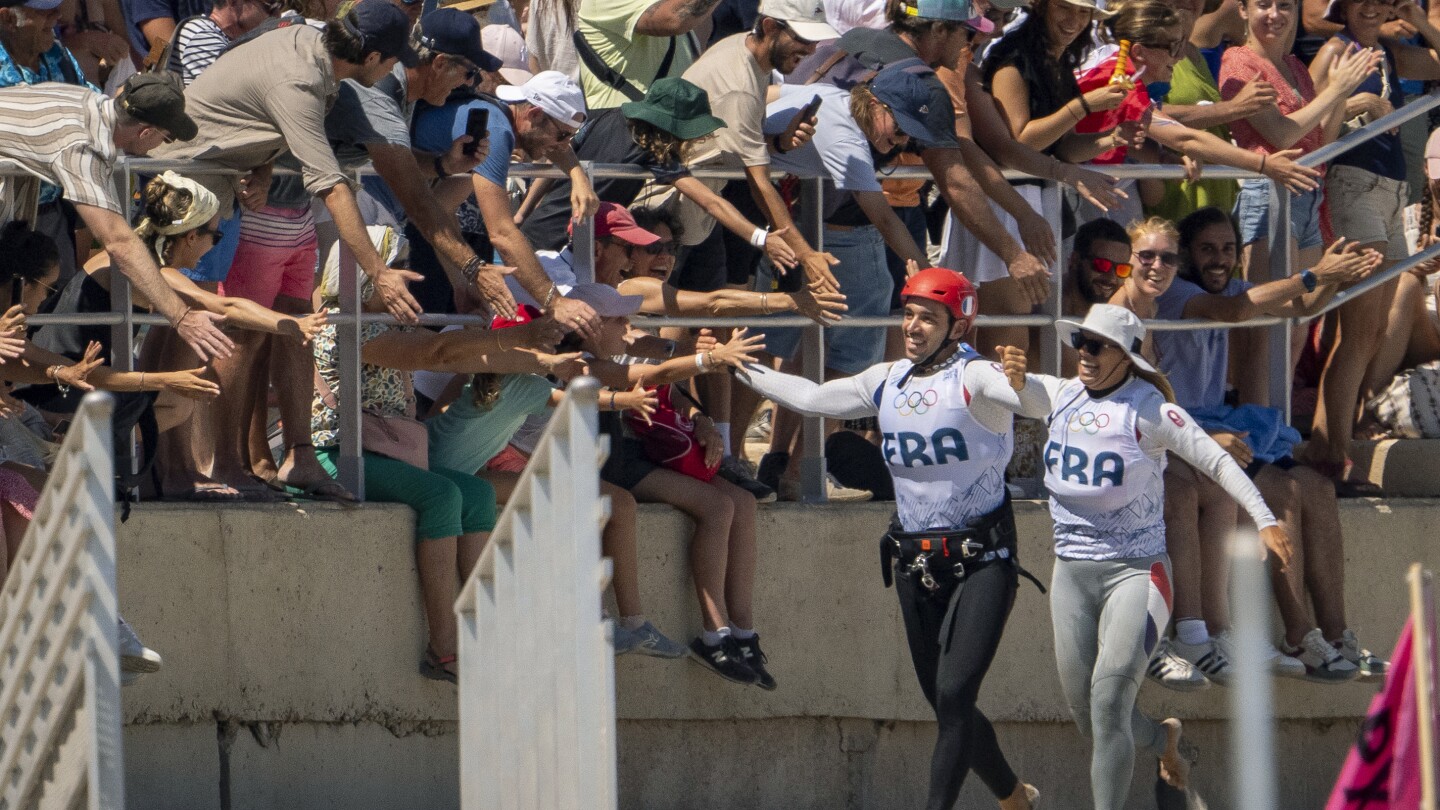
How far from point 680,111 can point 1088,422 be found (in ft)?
6.02

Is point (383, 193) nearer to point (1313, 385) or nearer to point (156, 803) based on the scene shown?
point (156, 803)

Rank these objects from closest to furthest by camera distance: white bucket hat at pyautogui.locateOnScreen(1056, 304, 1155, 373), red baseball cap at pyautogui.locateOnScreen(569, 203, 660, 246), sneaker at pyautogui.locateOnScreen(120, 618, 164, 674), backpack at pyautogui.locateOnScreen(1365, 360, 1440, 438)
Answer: sneaker at pyautogui.locateOnScreen(120, 618, 164, 674) → white bucket hat at pyautogui.locateOnScreen(1056, 304, 1155, 373) → red baseball cap at pyautogui.locateOnScreen(569, 203, 660, 246) → backpack at pyautogui.locateOnScreen(1365, 360, 1440, 438)

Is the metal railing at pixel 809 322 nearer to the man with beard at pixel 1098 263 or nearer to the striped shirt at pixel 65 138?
the man with beard at pixel 1098 263

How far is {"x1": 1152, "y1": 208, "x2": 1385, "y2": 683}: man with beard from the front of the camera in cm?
873

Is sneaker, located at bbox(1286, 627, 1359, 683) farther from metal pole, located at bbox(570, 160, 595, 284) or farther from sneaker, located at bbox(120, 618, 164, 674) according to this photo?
sneaker, located at bbox(120, 618, 164, 674)

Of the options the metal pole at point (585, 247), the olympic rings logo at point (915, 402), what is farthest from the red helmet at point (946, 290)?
the metal pole at point (585, 247)

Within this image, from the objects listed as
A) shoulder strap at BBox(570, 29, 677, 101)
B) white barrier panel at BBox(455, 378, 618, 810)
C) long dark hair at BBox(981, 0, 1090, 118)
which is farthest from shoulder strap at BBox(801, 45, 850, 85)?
white barrier panel at BBox(455, 378, 618, 810)

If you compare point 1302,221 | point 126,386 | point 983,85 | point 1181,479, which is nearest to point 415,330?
point 126,386

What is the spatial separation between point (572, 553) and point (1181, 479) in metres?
4.54

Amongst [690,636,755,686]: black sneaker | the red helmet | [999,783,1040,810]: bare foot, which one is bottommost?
[999,783,1040,810]: bare foot

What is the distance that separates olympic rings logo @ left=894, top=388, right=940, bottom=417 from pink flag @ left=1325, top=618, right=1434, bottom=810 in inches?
115

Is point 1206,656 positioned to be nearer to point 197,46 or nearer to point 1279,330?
point 1279,330

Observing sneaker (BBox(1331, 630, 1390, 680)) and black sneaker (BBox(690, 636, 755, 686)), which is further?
sneaker (BBox(1331, 630, 1390, 680))

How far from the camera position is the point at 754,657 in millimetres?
8227
